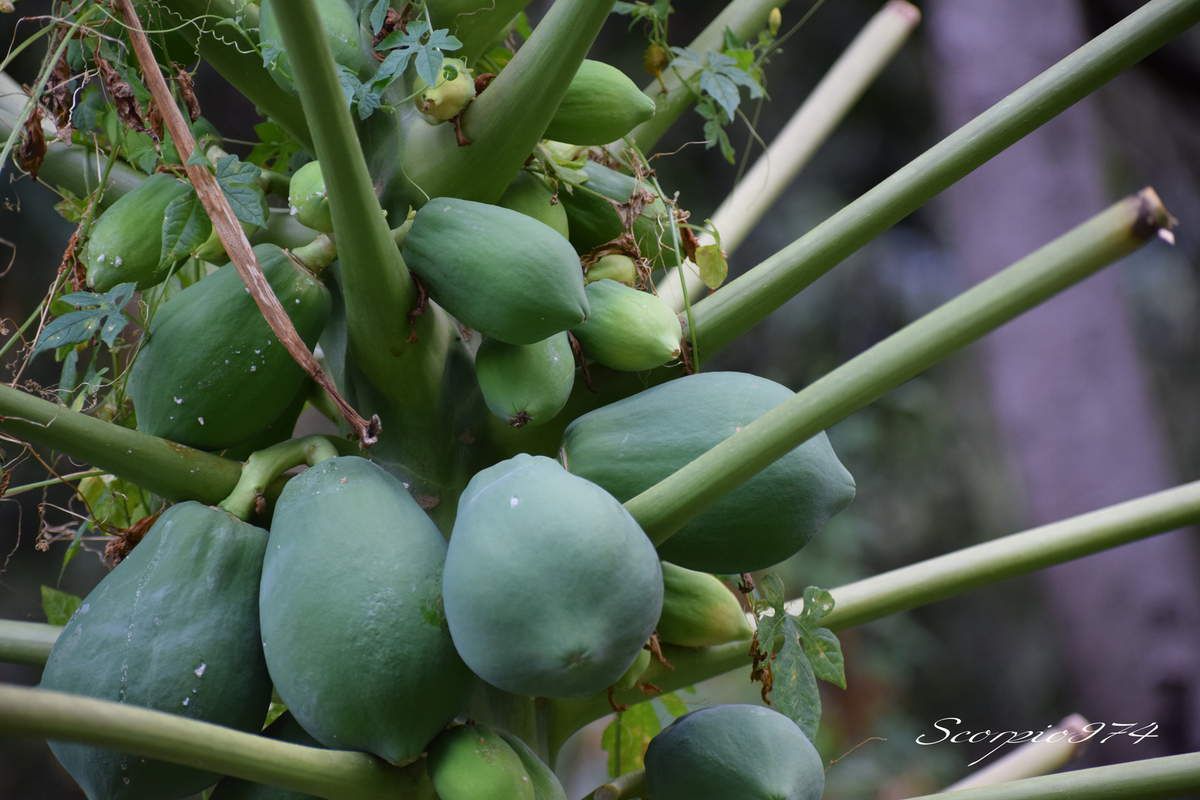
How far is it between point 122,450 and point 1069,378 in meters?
2.94

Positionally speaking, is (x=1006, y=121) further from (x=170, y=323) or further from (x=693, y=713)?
(x=170, y=323)

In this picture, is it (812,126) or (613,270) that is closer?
(613,270)

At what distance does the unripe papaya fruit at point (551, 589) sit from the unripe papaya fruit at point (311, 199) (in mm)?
272

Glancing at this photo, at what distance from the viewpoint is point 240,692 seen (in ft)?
2.47

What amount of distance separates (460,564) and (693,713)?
0.27 meters

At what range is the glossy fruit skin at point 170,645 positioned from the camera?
2.40 feet

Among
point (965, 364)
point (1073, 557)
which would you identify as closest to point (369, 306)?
point (1073, 557)

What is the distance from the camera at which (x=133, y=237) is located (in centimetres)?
87

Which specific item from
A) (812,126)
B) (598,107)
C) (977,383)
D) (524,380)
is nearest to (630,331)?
(524,380)

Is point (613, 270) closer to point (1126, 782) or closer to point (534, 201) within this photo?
point (534, 201)

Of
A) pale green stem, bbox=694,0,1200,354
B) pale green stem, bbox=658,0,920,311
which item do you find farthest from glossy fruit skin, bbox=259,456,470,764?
pale green stem, bbox=658,0,920,311

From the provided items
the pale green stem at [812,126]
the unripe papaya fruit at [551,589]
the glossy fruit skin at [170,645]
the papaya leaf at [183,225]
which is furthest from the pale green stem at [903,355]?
the pale green stem at [812,126]

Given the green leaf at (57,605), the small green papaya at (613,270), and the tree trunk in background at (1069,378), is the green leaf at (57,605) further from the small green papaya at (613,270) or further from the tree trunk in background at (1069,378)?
the tree trunk in background at (1069,378)

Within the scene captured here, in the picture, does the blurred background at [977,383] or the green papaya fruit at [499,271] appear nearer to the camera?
the green papaya fruit at [499,271]
